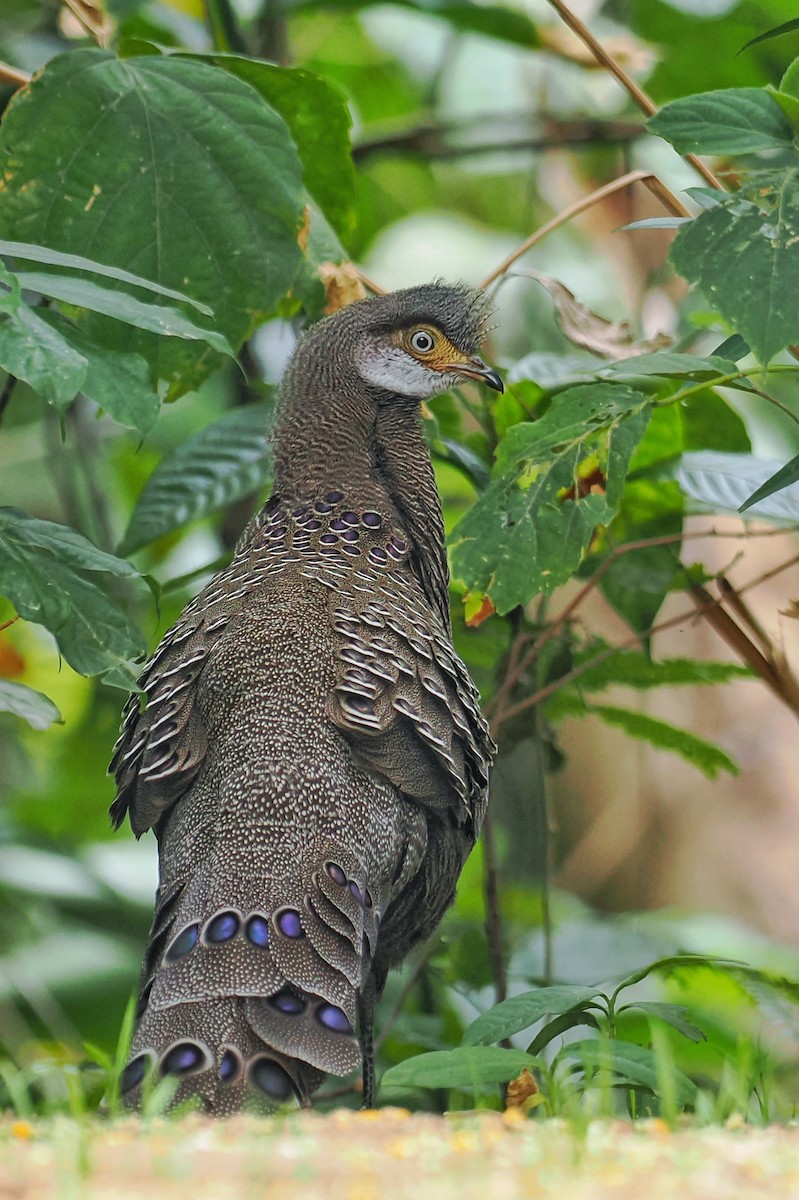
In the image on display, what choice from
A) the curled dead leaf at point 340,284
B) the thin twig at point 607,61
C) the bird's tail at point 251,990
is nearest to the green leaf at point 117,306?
the bird's tail at point 251,990

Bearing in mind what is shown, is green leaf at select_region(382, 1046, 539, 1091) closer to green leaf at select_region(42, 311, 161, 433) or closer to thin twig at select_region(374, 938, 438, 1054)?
green leaf at select_region(42, 311, 161, 433)

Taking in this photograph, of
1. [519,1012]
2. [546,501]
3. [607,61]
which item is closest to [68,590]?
[546,501]

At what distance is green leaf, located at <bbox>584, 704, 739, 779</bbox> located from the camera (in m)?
3.83

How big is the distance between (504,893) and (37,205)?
12.1ft

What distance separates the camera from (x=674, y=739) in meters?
3.87

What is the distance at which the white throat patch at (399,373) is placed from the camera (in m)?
3.66

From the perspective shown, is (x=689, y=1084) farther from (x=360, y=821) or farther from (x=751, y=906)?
(x=751, y=906)

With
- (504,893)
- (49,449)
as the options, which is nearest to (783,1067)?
(504,893)

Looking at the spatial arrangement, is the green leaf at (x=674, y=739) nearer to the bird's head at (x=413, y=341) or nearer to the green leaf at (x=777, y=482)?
the bird's head at (x=413, y=341)

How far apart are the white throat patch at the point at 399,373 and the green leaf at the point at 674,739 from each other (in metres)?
0.99

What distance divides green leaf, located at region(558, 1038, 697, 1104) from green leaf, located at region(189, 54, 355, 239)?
231cm

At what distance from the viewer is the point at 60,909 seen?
5352 millimetres

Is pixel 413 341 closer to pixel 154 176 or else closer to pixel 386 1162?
pixel 154 176

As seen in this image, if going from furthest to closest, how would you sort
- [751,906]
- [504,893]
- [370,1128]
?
1. [751,906]
2. [504,893]
3. [370,1128]
